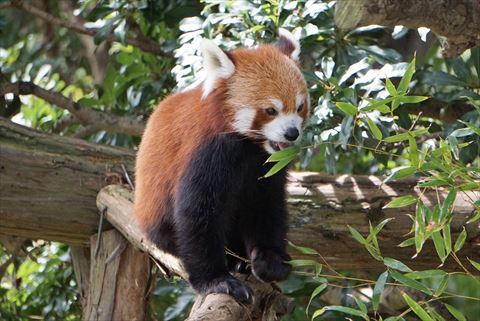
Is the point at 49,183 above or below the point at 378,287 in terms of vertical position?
below

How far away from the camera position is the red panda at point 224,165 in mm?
3107

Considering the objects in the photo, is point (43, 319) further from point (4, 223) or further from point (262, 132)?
point (262, 132)

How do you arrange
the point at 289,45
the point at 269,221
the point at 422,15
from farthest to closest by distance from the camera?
the point at 289,45
the point at 269,221
the point at 422,15

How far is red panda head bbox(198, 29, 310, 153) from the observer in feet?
10.2

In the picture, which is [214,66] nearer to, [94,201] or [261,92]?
[261,92]

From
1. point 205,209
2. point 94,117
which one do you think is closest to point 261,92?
point 205,209

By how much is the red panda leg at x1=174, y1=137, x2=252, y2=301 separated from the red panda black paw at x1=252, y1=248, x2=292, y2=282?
129 millimetres

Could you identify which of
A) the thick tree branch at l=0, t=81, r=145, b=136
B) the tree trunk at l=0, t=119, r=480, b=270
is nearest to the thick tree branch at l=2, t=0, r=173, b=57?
the thick tree branch at l=0, t=81, r=145, b=136

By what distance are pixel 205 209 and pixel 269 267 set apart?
0.32 metres

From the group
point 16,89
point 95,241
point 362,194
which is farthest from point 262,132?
point 16,89

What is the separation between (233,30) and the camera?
13.2ft

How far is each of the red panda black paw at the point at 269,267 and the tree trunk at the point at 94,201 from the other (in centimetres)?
45

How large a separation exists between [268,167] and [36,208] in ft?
3.75

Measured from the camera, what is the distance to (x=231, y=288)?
295 cm
